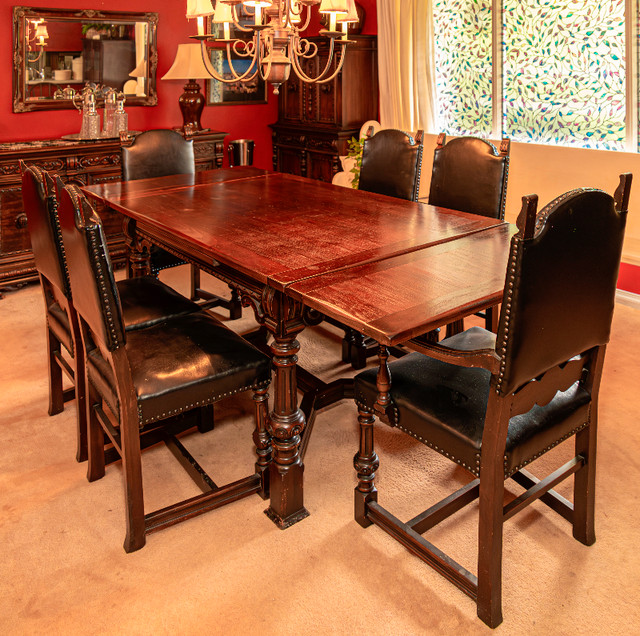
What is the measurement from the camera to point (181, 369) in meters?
2.07

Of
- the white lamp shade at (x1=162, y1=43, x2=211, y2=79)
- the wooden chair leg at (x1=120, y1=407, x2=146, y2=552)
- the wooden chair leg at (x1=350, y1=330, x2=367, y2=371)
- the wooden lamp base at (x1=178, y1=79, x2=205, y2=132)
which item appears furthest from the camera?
the wooden lamp base at (x1=178, y1=79, x2=205, y2=132)

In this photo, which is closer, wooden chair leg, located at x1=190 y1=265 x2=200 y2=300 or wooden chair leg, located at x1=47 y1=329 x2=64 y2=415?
wooden chair leg, located at x1=47 y1=329 x2=64 y2=415

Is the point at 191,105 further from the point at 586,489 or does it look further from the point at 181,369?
the point at 586,489

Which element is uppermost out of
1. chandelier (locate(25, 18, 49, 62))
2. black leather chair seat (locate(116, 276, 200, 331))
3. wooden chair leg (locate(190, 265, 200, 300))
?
chandelier (locate(25, 18, 49, 62))

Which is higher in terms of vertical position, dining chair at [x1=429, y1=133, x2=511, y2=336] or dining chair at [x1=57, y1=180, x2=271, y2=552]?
dining chair at [x1=429, y1=133, x2=511, y2=336]

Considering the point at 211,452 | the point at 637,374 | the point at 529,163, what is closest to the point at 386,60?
the point at 529,163

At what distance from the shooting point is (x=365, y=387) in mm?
2029

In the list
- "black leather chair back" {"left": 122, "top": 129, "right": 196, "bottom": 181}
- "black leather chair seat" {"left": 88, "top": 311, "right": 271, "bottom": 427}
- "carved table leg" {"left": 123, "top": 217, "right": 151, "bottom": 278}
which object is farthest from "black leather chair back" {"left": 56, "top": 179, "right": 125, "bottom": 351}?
"black leather chair back" {"left": 122, "top": 129, "right": 196, "bottom": 181}

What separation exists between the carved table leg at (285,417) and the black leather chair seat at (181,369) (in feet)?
0.40

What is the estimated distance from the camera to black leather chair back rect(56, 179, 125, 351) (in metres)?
1.79

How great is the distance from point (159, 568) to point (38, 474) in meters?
0.78

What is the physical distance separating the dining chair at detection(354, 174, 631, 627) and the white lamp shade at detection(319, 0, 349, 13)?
4.74ft

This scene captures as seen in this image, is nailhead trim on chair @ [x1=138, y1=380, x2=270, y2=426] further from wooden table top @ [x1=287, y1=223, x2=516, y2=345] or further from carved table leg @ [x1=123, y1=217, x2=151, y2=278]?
carved table leg @ [x1=123, y1=217, x2=151, y2=278]

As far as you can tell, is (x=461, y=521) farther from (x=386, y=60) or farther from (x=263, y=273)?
(x=386, y=60)
